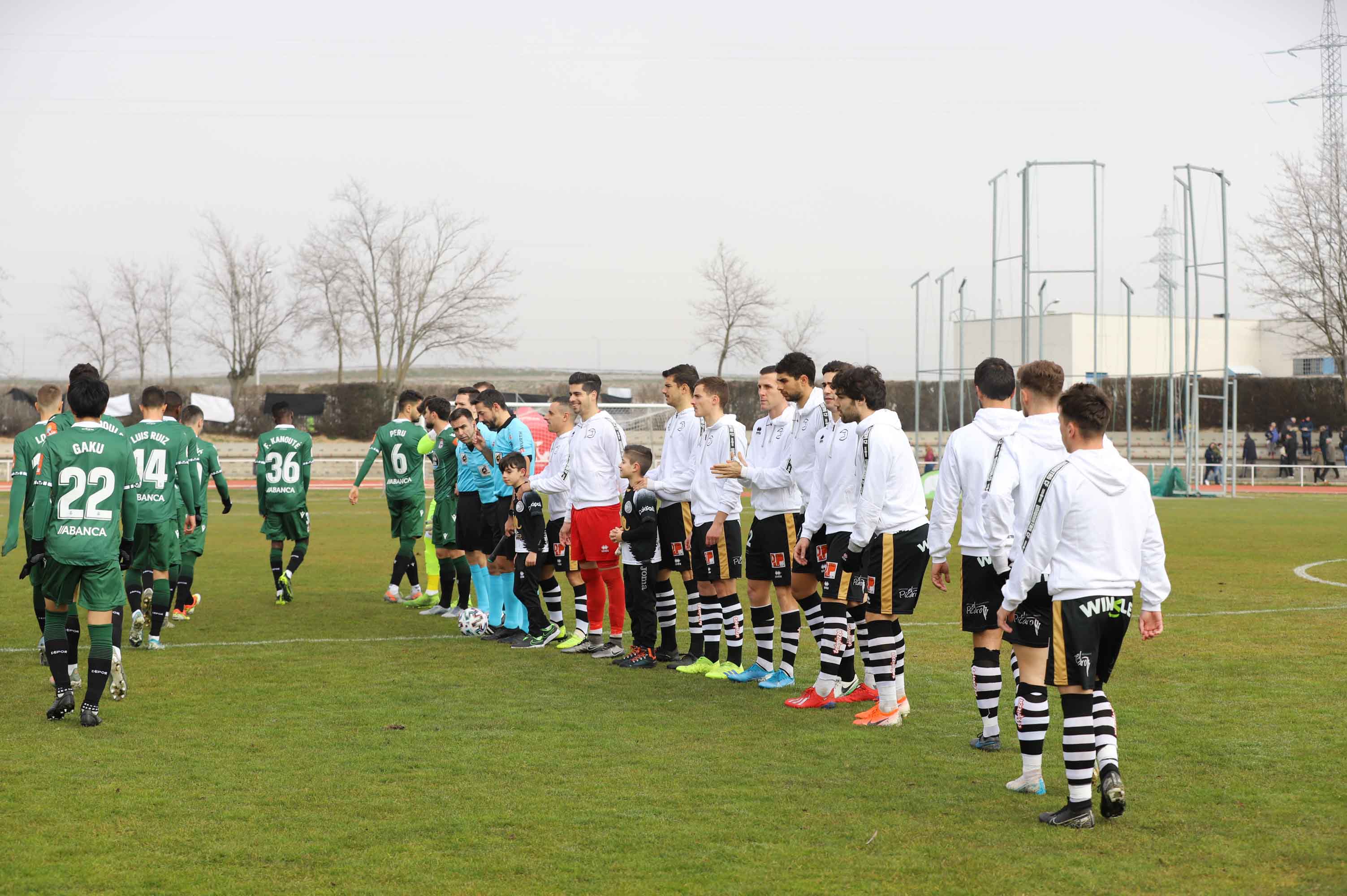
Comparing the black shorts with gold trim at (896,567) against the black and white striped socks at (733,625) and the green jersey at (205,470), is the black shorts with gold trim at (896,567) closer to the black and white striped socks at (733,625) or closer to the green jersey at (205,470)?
the black and white striped socks at (733,625)

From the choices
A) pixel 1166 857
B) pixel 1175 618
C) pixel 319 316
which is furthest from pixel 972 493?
pixel 319 316

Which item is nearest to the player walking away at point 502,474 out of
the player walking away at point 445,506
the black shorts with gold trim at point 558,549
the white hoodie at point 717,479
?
the black shorts with gold trim at point 558,549

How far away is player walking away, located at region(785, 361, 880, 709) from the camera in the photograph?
7.75 m

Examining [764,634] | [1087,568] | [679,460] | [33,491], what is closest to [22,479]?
[33,491]

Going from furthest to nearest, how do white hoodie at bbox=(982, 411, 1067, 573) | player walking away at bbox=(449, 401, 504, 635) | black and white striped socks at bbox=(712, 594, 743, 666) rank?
player walking away at bbox=(449, 401, 504, 635) < black and white striped socks at bbox=(712, 594, 743, 666) < white hoodie at bbox=(982, 411, 1067, 573)

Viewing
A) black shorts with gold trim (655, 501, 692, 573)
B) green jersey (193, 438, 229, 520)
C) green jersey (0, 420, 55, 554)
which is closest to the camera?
green jersey (0, 420, 55, 554)

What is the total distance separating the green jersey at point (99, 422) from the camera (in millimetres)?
7879

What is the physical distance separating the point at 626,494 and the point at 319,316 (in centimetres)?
4871

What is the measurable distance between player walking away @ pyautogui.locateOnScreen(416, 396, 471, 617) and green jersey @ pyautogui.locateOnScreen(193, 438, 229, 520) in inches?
81.5

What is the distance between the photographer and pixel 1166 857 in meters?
5.00

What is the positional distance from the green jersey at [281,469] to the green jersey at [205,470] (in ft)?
1.67

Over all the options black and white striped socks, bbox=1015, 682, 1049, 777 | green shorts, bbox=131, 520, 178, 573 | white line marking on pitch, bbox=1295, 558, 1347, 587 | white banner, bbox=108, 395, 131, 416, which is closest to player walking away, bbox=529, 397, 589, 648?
green shorts, bbox=131, 520, 178, 573

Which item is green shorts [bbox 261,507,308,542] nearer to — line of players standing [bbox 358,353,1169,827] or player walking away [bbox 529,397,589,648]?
line of players standing [bbox 358,353,1169,827]

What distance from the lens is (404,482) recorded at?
13.3 m
